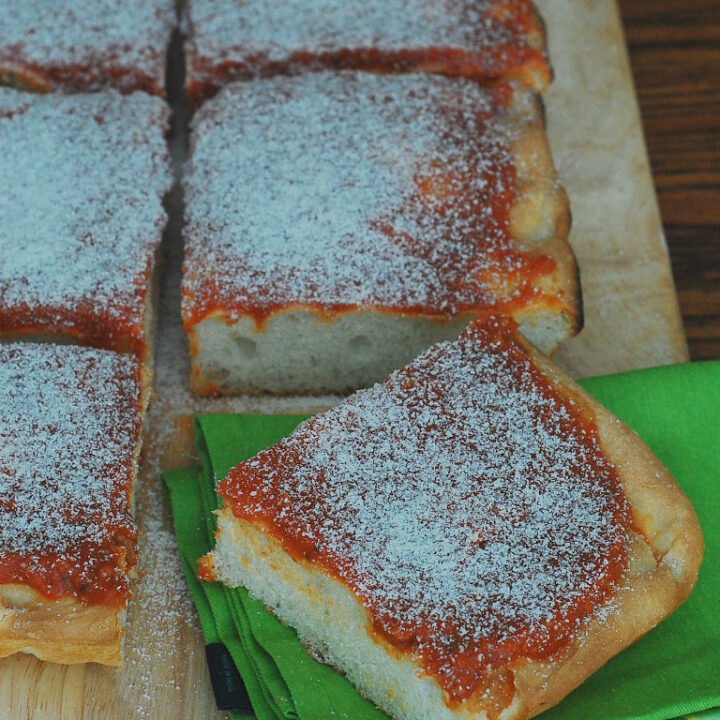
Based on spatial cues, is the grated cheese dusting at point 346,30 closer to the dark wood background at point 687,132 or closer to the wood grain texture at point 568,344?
the wood grain texture at point 568,344

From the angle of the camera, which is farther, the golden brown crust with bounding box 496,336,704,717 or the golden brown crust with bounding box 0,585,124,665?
the golden brown crust with bounding box 0,585,124,665

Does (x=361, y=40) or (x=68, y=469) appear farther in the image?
(x=361, y=40)

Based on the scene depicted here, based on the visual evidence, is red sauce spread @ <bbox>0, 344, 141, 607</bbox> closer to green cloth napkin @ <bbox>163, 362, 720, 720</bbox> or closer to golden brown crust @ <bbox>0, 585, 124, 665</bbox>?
golden brown crust @ <bbox>0, 585, 124, 665</bbox>

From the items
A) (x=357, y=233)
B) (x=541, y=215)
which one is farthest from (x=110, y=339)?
(x=541, y=215)

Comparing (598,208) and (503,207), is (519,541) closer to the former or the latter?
(503,207)

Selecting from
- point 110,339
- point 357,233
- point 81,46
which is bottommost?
point 110,339

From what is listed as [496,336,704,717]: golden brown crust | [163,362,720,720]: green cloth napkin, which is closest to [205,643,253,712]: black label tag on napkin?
[163,362,720,720]: green cloth napkin

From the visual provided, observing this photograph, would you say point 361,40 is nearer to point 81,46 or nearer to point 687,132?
point 81,46
